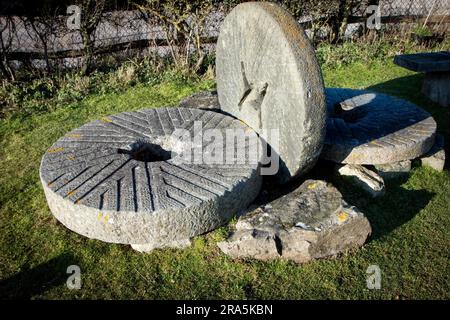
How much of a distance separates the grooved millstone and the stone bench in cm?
303

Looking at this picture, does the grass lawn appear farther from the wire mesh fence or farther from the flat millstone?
the wire mesh fence

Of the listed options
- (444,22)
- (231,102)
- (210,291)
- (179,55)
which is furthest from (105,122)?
(444,22)

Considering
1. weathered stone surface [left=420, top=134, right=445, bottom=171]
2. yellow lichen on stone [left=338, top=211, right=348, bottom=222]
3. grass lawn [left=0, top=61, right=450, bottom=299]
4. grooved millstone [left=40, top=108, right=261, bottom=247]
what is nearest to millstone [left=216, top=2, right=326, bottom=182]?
grooved millstone [left=40, top=108, right=261, bottom=247]

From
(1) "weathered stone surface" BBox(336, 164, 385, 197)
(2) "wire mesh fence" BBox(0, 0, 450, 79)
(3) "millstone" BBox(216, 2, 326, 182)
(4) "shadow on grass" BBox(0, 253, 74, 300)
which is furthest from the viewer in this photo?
(2) "wire mesh fence" BBox(0, 0, 450, 79)

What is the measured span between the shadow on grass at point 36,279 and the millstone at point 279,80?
181 centimetres

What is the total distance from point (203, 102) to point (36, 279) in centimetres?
263

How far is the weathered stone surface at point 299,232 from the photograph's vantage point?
116 inches

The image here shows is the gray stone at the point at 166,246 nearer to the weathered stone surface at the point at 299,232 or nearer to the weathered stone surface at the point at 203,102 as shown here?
the weathered stone surface at the point at 299,232

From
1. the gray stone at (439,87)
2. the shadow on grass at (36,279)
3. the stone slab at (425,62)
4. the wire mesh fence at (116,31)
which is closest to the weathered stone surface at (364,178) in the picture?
the stone slab at (425,62)

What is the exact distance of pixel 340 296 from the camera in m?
2.77

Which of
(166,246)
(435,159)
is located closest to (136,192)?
(166,246)

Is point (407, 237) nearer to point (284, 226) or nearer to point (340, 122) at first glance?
point (284, 226)

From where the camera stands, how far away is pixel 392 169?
3.83 meters

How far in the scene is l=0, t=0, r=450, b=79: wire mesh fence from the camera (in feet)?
20.5
